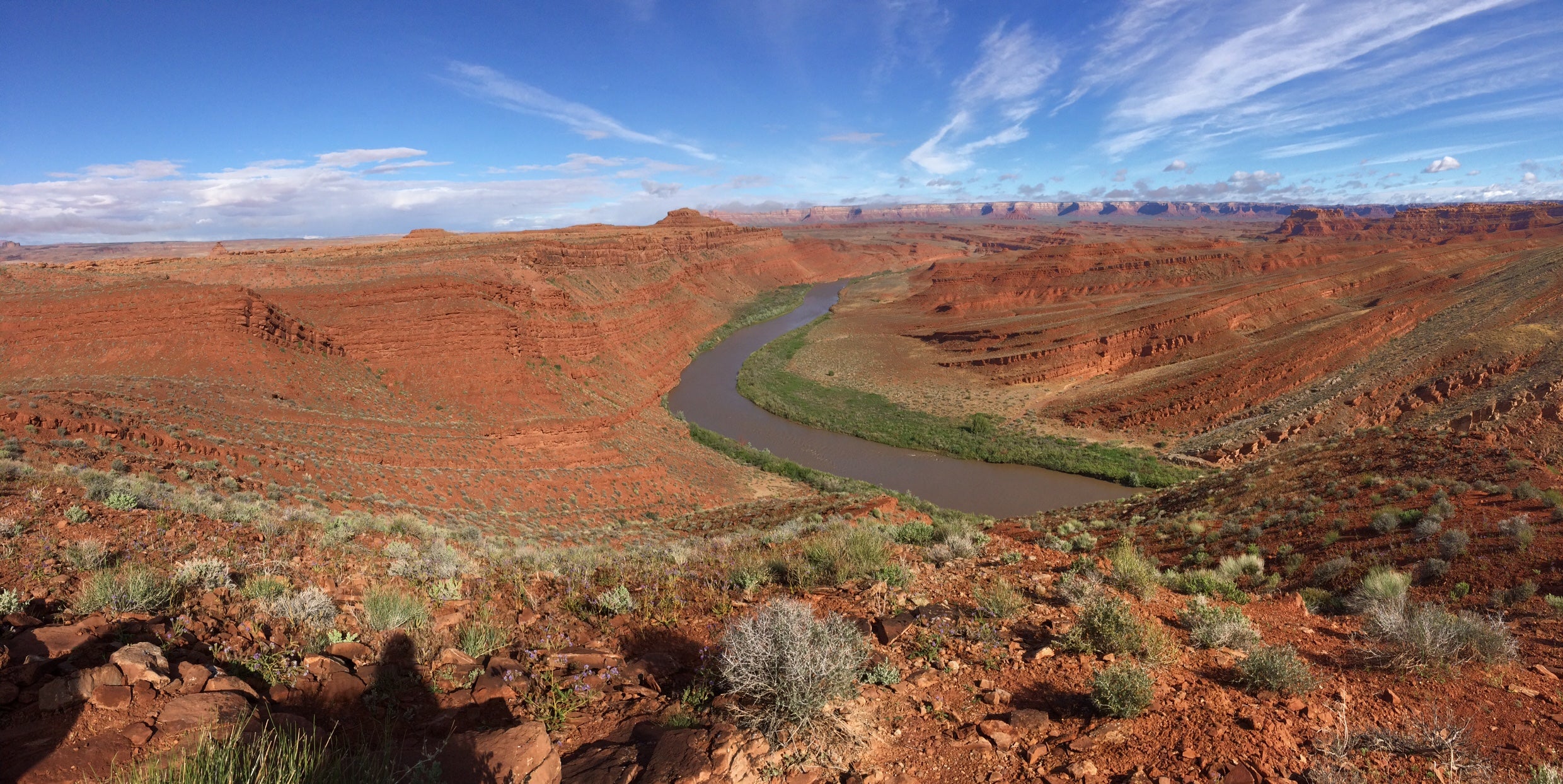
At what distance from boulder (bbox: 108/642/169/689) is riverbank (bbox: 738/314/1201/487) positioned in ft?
89.8

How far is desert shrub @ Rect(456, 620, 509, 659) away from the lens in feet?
15.1

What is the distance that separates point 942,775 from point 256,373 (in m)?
25.7

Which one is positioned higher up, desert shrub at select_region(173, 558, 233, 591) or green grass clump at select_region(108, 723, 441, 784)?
green grass clump at select_region(108, 723, 441, 784)

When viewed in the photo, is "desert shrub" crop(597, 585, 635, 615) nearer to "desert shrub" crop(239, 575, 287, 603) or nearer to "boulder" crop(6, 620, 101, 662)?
"desert shrub" crop(239, 575, 287, 603)

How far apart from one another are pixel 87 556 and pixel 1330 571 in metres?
13.0

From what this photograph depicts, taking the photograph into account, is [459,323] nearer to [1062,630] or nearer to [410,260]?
[410,260]

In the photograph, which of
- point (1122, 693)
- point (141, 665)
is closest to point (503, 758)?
point (141, 665)

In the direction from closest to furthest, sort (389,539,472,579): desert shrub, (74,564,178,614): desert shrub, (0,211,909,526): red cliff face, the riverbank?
(74,564,178,614): desert shrub < (389,539,472,579): desert shrub < (0,211,909,526): red cliff face < the riverbank

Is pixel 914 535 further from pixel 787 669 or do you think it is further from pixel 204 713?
pixel 204 713

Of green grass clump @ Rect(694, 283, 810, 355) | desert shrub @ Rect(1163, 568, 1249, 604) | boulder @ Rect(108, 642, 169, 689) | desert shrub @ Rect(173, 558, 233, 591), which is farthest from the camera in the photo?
green grass clump @ Rect(694, 283, 810, 355)

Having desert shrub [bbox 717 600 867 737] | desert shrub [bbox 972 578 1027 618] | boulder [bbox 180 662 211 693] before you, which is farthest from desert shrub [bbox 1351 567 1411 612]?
boulder [bbox 180 662 211 693]

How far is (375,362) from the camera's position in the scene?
A: 25.5 m

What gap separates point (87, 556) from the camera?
16.4 feet

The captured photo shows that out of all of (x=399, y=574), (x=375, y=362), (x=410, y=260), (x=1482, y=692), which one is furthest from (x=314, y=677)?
(x=410, y=260)
